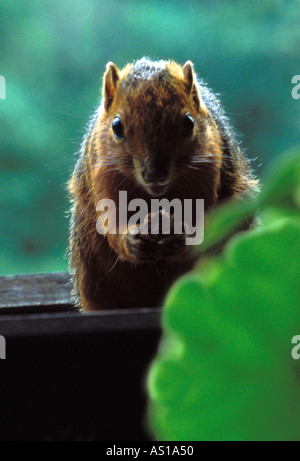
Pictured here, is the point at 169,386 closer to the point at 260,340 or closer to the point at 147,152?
the point at 260,340

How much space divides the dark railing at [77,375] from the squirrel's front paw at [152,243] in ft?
1.15

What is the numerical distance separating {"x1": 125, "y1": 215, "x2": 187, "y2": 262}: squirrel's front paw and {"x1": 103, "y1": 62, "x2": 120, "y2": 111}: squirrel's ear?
229 mm

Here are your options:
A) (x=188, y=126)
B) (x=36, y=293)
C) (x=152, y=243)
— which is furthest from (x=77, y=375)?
(x=36, y=293)

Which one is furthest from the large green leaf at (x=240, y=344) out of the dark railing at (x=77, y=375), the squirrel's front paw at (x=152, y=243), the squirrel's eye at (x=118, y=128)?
the squirrel's eye at (x=118, y=128)

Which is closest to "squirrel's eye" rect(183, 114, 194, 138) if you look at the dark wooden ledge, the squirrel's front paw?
the squirrel's front paw

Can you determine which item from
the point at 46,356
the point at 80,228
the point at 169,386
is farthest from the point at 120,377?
the point at 80,228

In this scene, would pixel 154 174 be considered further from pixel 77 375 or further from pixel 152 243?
pixel 77 375

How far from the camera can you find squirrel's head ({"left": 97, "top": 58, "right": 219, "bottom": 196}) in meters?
0.77

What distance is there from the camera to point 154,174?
0.75 m

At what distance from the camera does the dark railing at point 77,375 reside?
0.39 meters

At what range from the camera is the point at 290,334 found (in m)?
0.20

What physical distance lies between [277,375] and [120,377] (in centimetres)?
22

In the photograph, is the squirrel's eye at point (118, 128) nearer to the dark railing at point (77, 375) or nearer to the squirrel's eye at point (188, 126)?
the squirrel's eye at point (188, 126)

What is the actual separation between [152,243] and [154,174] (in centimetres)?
9
